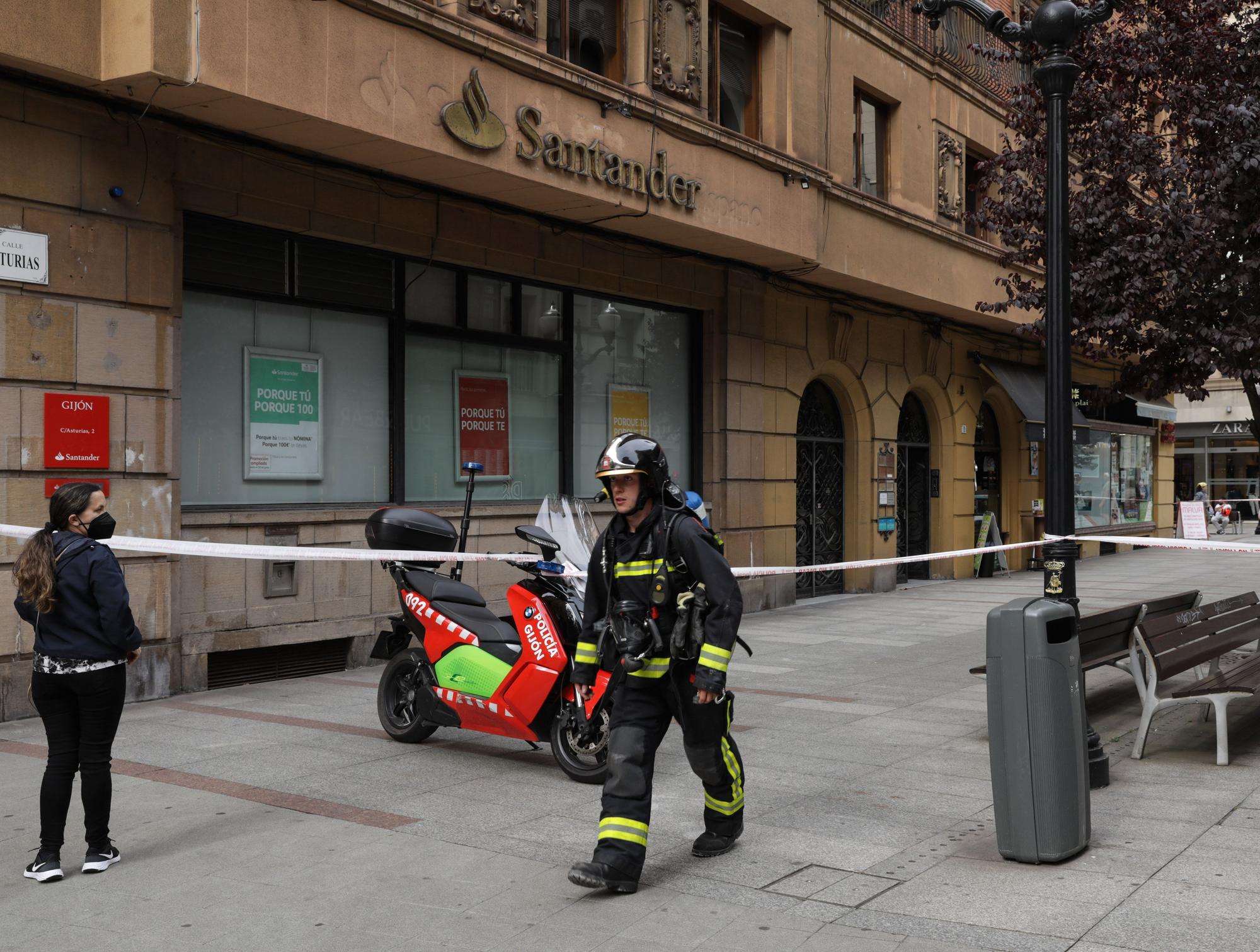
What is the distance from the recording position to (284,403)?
35.5 feet

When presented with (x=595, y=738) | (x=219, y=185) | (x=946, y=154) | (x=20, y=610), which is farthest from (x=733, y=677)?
(x=946, y=154)

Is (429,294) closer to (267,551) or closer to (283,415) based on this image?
(283,415)

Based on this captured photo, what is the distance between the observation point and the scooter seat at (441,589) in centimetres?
743

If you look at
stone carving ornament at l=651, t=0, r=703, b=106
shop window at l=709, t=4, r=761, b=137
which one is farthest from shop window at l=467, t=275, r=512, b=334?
shop window at l=709, t=4, r=761, b=137

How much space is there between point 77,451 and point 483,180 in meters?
4.14

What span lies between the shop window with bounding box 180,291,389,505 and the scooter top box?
303cm

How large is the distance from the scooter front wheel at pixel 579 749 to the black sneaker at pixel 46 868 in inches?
101

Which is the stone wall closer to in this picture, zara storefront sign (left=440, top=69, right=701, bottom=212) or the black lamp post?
zara storefront sign (left=440, top=69, right=701, bottom=212)

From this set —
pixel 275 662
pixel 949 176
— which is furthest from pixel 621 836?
pixel 949 176

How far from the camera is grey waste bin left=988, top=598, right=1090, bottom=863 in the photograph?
527 centimetres

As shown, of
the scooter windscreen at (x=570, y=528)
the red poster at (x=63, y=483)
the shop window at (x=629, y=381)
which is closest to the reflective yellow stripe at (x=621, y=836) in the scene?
the scooter windscreen at (x=570, y=528)

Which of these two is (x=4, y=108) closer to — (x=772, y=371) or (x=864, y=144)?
(x=772, y=371)

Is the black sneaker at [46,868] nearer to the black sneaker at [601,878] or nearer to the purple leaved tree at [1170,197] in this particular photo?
the black sneaker at [601,878]

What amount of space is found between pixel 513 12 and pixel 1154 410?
1999cm
